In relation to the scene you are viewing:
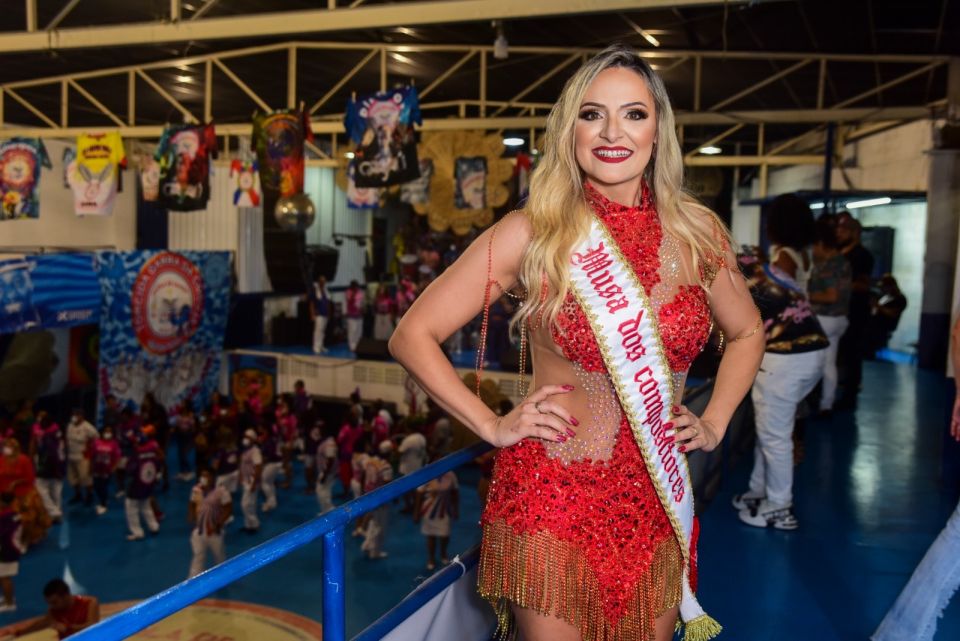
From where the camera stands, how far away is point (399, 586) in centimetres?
699

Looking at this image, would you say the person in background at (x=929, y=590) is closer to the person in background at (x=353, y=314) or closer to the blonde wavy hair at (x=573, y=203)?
the blonde wavy hair at (x=573, y=203)

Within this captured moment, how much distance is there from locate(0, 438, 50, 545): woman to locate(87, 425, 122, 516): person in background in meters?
1.21

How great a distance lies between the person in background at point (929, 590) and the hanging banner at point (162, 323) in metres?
11.3

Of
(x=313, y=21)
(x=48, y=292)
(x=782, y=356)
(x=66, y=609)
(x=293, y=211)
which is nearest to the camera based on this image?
(x=782, y=356)

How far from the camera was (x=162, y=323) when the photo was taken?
12.7m

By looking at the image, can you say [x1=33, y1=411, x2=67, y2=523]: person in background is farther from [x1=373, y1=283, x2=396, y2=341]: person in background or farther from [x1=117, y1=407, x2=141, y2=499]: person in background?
[x1=373, y1=283, x2=396, y2=341]: person in background

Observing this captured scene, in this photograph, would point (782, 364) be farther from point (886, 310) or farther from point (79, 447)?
point (886, 310)

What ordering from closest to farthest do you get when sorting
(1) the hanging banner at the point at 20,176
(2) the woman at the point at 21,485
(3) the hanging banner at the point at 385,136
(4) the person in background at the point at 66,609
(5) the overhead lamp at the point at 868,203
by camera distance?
(4) the person in background at the point at 66,609
(2) the woman at the point at 21,485
(3) the hanging banner at the point at 385,136
(1) the hanging banner at the point at 20,176
(5) the overhead lamp at the point at 868,203

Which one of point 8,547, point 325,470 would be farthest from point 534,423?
point 325,470

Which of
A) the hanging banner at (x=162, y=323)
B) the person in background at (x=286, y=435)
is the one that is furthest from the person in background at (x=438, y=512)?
the hanging banner at (x=162, y=323)

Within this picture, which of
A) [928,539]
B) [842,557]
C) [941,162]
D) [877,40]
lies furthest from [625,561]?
[941,162]

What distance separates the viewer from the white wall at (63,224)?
12859 mm

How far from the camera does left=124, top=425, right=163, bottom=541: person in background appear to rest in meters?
8.25

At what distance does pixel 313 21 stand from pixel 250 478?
4480mm
